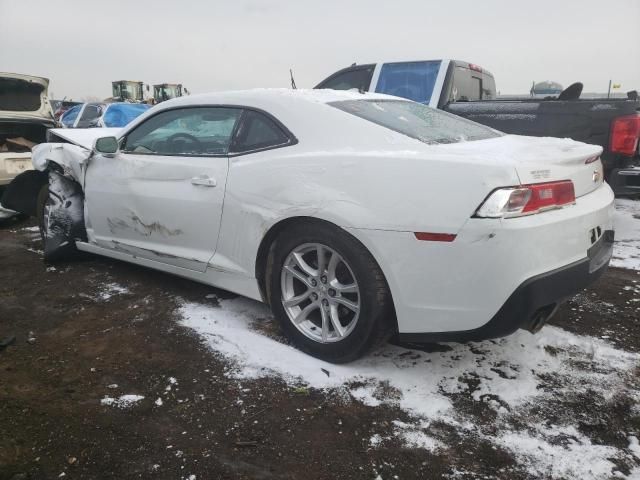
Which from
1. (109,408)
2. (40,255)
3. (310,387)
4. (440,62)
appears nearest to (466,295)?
(310,387)

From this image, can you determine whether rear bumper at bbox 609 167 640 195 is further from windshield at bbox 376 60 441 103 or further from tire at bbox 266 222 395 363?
tire at bbox 266 222 395 363

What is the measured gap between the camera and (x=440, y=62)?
6473 millimetres

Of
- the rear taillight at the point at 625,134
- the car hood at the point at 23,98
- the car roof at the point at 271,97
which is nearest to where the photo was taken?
the car roof at the point at 271,97

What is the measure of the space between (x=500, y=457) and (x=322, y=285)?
1.17 m

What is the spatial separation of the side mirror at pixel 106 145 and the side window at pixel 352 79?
12.7 feet

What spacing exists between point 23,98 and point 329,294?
6.67m

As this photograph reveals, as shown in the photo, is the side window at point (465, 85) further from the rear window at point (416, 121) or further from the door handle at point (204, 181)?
the door handle at point (204, 181)

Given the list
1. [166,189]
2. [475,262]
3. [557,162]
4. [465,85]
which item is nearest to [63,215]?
[166,189]

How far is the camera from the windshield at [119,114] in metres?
11.9

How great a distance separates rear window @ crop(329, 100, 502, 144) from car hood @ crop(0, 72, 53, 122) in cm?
599

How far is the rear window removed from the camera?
2598mm

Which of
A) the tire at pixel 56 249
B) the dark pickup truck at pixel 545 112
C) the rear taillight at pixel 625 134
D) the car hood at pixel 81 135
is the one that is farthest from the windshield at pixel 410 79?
the tire at pixel 56 249

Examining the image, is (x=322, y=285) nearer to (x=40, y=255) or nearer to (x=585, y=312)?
(x=585, y=312)

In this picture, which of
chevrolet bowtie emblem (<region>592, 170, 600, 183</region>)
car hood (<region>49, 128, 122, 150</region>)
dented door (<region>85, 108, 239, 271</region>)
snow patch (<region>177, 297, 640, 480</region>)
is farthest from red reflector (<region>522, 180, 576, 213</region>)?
car hood (<region>49, 128, 122, 150</region>)
